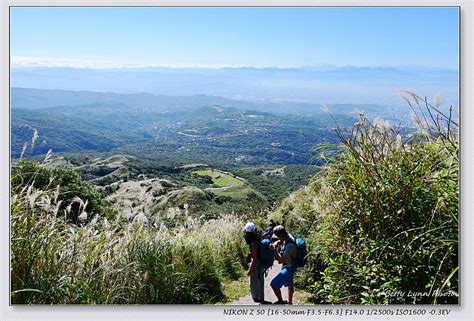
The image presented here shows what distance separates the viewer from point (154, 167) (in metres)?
13.2

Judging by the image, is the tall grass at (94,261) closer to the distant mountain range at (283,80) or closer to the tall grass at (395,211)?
the tall grass at (395,211)

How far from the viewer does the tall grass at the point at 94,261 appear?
3.67 meters

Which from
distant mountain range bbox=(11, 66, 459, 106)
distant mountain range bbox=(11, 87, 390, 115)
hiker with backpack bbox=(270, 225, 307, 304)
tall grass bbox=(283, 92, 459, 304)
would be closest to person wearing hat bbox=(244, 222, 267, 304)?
hiker with backpack bbox=(270, 225, 307, 304)

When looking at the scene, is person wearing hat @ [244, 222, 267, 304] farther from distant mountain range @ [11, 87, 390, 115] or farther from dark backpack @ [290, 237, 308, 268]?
distant mountain range @ [11, 87, 390, 115]

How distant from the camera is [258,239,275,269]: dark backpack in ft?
14.1

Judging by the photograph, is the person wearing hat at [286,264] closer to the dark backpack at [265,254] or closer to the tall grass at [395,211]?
the dark backpack at [265,254]

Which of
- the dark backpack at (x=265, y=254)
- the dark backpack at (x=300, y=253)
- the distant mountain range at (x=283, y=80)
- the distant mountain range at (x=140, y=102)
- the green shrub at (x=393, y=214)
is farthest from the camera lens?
the distant mountain range at (x=140, y=102)

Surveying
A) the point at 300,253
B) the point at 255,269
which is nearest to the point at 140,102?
the point at 255,269

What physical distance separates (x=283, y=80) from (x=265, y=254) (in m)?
2.36

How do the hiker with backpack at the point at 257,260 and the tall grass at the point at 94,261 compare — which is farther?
the hiker with backpack at the point at 257,260

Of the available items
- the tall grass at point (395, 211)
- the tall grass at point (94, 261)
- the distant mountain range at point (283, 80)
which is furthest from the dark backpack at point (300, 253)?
the distant mountain range at point (283, 80)

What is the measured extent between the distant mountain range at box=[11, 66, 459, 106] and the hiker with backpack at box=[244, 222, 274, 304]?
1948mm

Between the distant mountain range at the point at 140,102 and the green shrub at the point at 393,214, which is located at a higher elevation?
the distant mountain range at the point at 140,102

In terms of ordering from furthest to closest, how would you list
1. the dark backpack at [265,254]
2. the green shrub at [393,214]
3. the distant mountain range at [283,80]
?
1. the distant mountain range at [283,80]
2. the dark backpack at [265,254]
3. the green shrub at [393,214]
